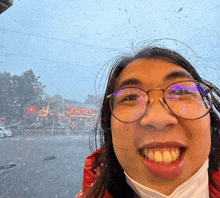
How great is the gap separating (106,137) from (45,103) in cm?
2327

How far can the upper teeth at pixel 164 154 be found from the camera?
0.54 meters

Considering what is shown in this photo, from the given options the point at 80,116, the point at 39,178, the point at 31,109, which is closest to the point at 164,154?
the point at 39,178

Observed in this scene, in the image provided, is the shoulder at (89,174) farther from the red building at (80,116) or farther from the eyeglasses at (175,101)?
the red building at (80,116)

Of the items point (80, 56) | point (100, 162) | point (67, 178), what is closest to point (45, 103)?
point (67, 178)

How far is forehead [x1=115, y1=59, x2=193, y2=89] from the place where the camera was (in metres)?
0.65

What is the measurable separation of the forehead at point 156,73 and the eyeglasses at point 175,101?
0.04 m

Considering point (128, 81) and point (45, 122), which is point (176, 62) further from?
point (45, 122)

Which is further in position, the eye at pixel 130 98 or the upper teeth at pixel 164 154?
the eye at pixel 130 98

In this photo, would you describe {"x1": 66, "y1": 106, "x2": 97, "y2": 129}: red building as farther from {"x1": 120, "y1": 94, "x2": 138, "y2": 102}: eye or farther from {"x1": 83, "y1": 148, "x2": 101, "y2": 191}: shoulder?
{"x1": 120, "y1": 94, "x2": 138, "y2": 102}: eye

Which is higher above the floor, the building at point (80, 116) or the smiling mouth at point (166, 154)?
the smiling mouth at point (166, 154)

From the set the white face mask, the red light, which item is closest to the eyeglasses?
the white face mask

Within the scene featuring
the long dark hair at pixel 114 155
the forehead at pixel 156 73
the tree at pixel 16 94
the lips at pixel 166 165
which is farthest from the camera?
the tree at pixel 16 94

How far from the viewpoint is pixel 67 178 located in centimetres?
354

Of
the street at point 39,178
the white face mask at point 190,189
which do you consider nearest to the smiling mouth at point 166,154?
the white face mask at point 190,189
